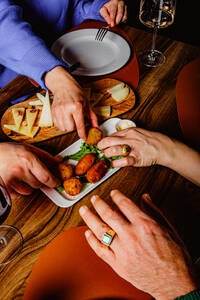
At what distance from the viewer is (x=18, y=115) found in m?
1.21

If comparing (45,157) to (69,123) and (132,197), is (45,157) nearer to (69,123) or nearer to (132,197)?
(69,123)

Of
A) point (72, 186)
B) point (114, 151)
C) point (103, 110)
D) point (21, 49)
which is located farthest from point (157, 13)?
point (72, 186)

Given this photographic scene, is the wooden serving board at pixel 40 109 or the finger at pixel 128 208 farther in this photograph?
the wooden serving board at pixel 40 109

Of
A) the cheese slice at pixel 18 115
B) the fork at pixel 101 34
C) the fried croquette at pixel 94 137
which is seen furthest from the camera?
the fork at pixel 101 34

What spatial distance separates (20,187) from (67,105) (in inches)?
16.9

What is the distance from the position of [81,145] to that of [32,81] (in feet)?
1.88

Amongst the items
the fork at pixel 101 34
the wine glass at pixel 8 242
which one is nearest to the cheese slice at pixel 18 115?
the wine glass at pixel 8 242

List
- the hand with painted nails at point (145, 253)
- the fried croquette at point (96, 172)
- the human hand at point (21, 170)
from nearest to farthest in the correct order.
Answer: the hand with painted nails at point (145, 253) → the human hand at point (21, 170) → the fried croquette at point (96, 172)

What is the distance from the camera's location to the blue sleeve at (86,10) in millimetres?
1808

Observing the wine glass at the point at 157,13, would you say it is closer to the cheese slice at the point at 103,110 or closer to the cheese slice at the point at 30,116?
the cheese slice at the point at 103,110

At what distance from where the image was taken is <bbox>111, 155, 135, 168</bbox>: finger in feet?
3.26

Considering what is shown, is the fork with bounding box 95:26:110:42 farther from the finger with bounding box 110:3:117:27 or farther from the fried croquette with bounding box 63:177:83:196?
the fried croquette with bounding box 63:177:83:196

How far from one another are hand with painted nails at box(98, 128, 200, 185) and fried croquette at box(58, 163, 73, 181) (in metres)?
0.18

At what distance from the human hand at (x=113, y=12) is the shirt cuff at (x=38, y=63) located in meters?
0.68
